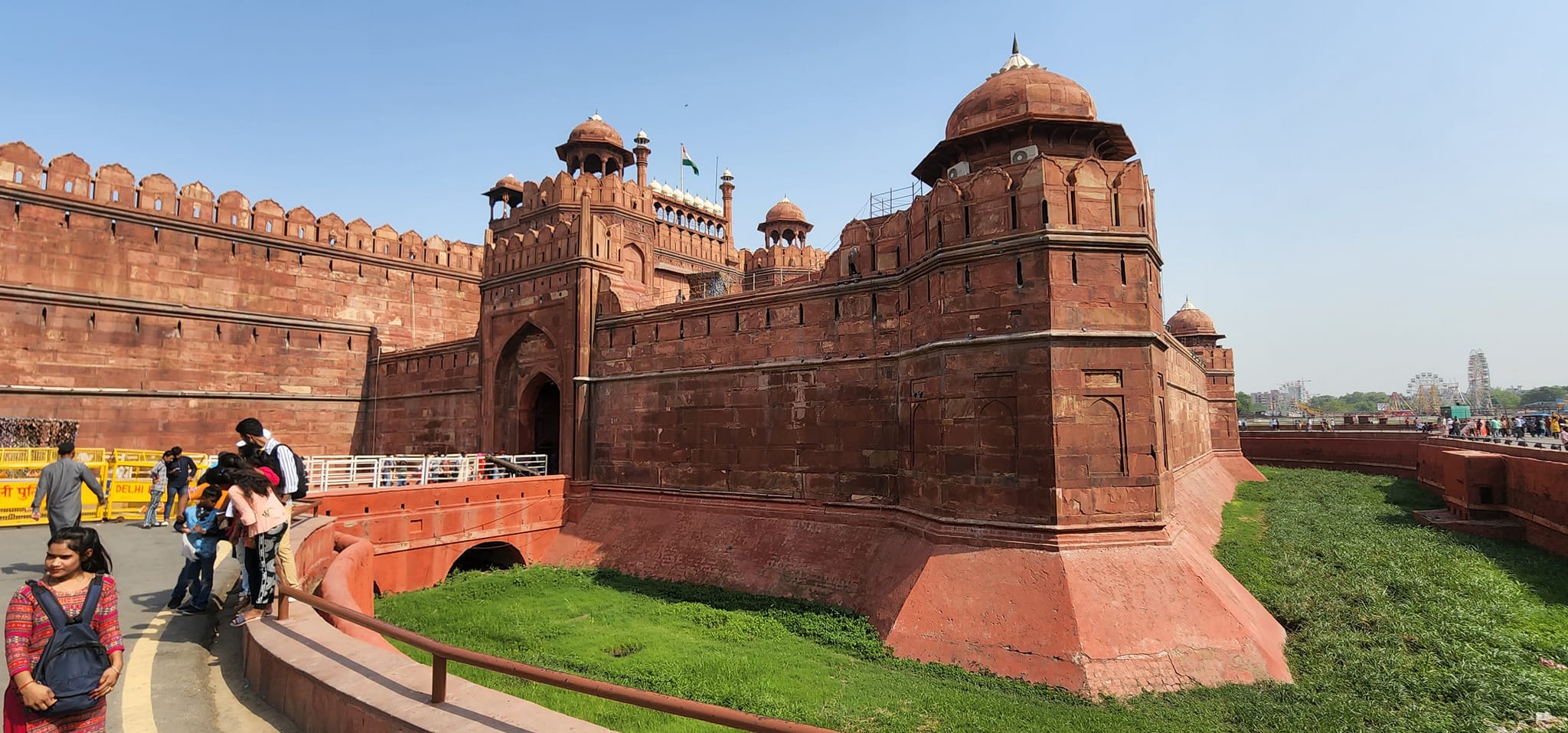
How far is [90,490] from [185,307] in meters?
12.4

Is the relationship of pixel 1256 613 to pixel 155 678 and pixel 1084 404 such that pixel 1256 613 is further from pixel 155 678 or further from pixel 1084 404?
pixel 155 678

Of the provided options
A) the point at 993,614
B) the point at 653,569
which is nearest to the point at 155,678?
the point at 993,614

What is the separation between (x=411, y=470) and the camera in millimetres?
18375

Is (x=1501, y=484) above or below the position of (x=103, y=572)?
below

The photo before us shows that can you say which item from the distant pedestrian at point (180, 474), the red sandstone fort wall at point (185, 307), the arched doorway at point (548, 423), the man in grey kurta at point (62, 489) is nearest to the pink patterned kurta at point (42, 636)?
the man in grey kurta at point (62, 489)

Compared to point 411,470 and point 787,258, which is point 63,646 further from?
point 787,258

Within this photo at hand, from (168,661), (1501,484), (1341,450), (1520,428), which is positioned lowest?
(168,661)

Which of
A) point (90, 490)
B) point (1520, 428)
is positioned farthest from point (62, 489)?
point (1520, 428)

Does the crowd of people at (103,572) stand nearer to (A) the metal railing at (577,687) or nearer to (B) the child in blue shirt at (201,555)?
(B) the child in blue shirt at (201,555)

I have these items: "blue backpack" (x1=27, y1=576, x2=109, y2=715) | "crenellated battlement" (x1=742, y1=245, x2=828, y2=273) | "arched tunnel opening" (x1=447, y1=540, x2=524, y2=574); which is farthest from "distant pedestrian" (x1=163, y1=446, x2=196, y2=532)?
"crenellated battlement" (x1=742, y1=245, x2=828, y2=273)

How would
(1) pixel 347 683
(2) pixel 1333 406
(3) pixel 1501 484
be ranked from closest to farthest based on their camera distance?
(1) pixel 347 683, (3) pixel 1501 484, (2) pixel 1333 406

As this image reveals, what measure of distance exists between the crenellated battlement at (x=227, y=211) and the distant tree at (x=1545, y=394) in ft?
542

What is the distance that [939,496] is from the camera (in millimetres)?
11148

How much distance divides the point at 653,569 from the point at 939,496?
647cm
